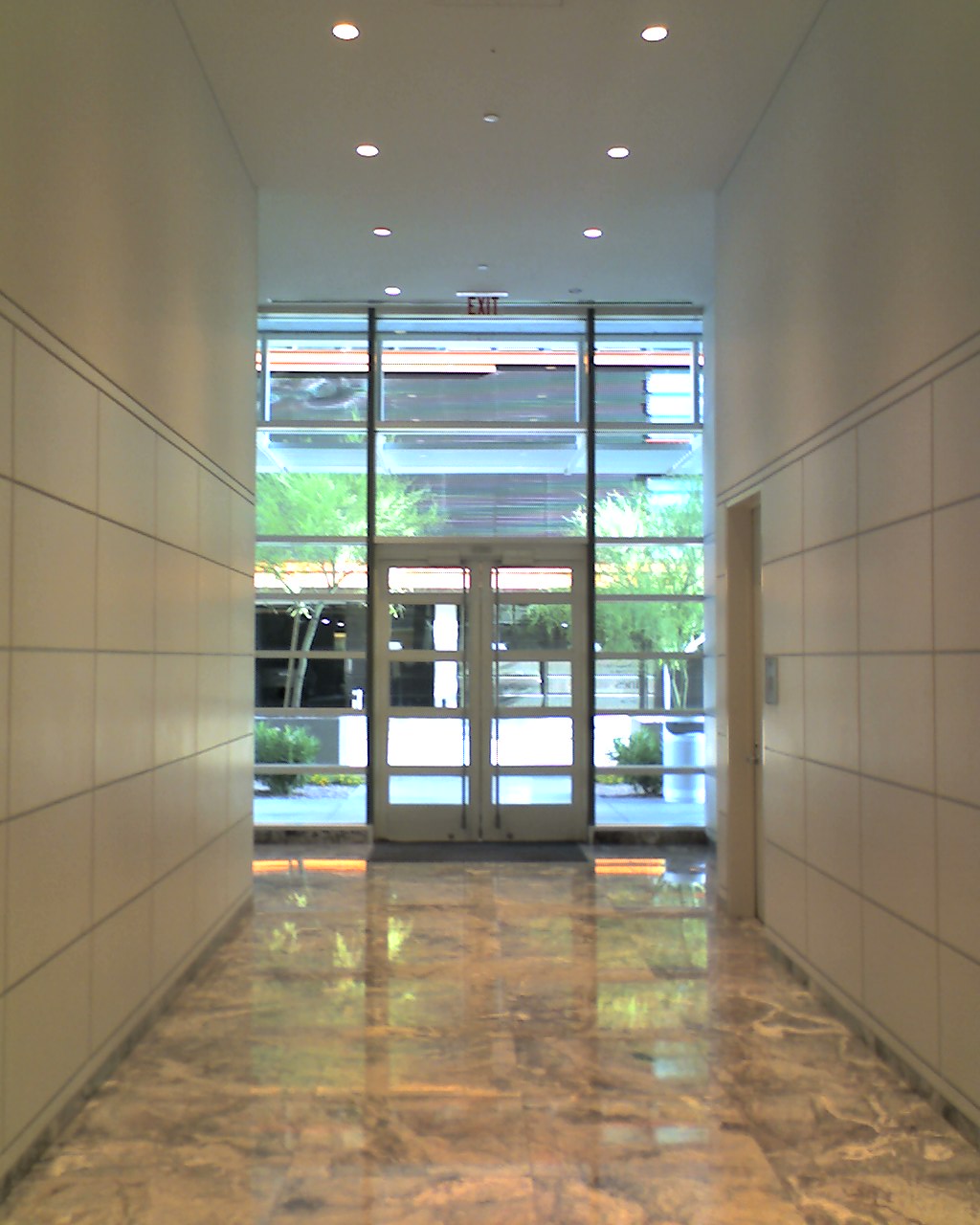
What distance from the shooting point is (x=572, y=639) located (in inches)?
452

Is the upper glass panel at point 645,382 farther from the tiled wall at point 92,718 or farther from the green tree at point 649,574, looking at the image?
the tiled wall at point 92,718

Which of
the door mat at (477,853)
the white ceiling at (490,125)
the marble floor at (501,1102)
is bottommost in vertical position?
the door mat at (477,853)

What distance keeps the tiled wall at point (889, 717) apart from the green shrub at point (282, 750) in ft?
18.5

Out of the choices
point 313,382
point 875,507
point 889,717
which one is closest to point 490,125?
point 875,507

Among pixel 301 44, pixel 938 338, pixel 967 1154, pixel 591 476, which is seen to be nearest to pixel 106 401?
Result: pixel 301 44

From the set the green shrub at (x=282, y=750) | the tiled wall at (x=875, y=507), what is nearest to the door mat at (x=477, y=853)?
the green shrub at (x=282, y=750)

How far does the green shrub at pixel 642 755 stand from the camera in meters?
11.4

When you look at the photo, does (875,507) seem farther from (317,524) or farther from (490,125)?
(317,524)

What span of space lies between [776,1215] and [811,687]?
121 inches

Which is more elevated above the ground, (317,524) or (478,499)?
(478,499)

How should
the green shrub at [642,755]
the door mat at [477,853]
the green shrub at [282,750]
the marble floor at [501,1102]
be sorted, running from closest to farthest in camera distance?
the marble floor at [501,1102]
the door mat at [477,853]
the green shrub at [282,750]
the green shrub at [642,755]

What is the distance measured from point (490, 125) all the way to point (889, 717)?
467 cm

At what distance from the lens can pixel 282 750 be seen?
11.3 metres

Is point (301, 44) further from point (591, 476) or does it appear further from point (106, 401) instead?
point (591, 476)
